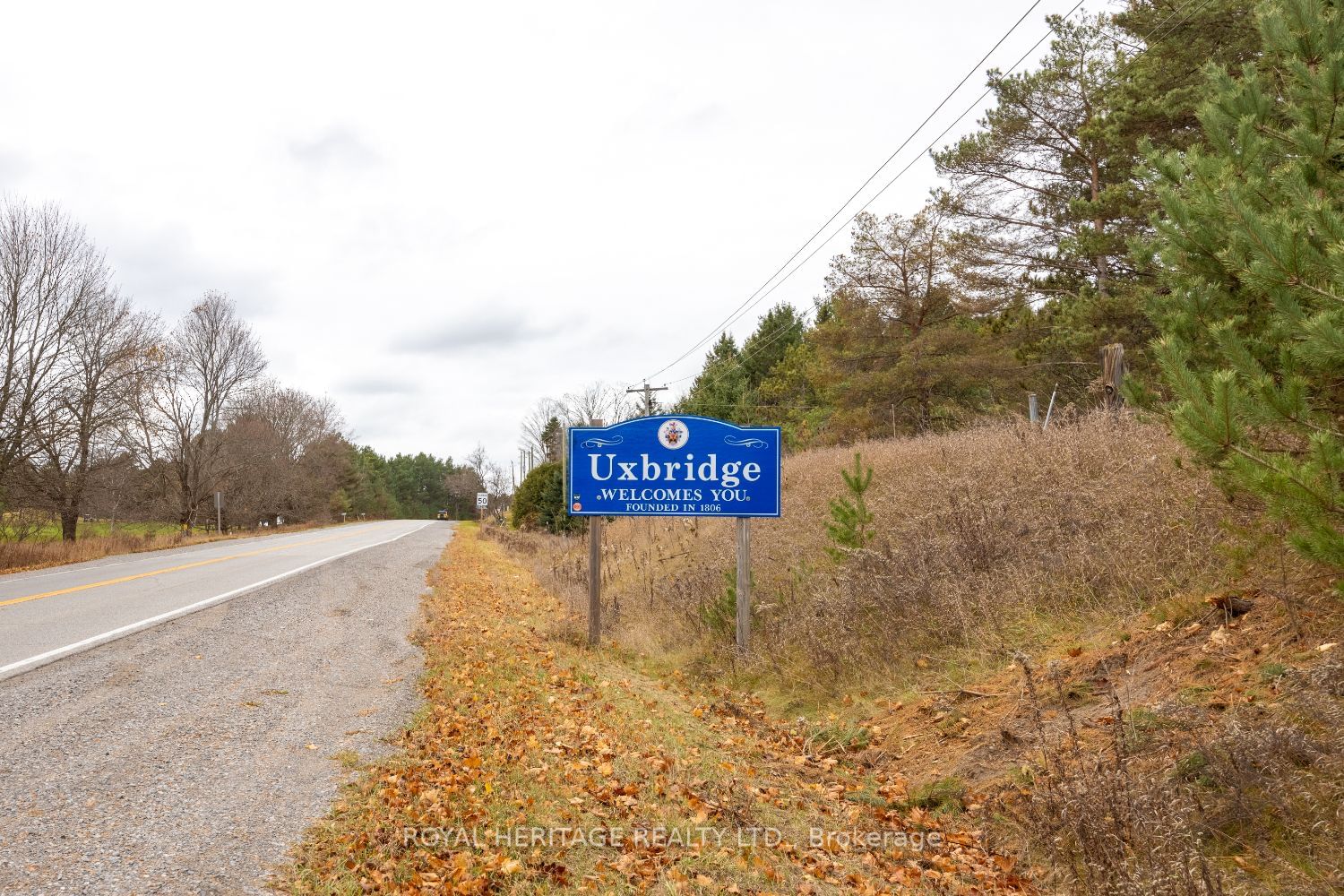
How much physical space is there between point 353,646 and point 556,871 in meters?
5.79

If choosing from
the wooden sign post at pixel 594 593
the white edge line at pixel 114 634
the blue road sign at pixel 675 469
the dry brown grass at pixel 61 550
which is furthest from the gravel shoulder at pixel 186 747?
the dry brown grass at pixel 61 550

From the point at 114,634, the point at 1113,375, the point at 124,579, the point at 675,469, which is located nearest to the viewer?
the point at 114,634

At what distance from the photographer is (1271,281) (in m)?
3.96

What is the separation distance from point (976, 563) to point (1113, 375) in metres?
4.91

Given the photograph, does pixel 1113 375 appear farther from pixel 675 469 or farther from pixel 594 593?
pixel 594 593

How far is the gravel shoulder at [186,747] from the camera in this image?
3.45 meters

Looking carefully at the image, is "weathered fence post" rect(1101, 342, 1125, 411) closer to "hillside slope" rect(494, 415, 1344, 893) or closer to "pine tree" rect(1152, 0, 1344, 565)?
"hillside slope" rect(494, 415, 1344, 893)

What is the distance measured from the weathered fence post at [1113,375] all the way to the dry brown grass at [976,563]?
0.53 m

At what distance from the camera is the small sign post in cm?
941

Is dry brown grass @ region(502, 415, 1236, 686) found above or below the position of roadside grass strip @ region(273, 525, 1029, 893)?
above

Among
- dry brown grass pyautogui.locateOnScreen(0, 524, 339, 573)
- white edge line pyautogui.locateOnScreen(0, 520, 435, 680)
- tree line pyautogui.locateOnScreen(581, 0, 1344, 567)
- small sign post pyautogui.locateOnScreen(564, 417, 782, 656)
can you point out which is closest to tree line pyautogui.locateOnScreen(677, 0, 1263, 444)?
tree line pyautogui.locateOnScreen(581, 0, 1344, 567)

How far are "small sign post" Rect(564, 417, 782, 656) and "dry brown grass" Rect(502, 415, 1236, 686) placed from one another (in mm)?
1239

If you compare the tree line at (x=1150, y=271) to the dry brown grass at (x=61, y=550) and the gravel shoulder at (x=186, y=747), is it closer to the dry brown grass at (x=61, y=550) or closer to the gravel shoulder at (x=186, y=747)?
the gravel shoulder at (x=186, y=747)

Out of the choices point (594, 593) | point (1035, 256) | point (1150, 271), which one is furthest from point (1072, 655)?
point (1035, 256)
